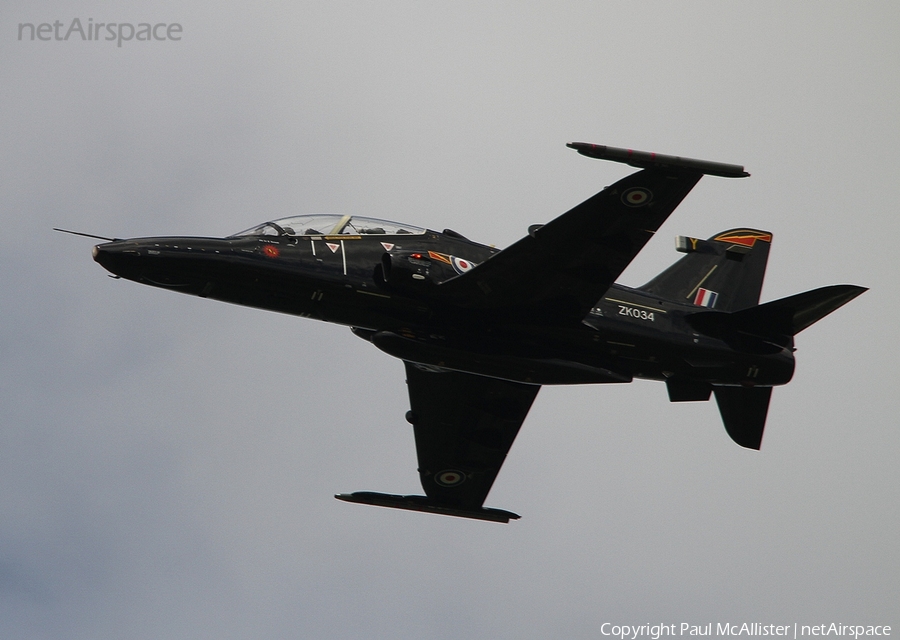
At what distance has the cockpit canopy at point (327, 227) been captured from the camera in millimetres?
25250

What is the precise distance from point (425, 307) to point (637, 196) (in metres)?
5.18

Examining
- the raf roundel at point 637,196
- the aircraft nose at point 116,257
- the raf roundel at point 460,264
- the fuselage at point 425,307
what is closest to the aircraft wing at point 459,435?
the fuselage at point 425,307

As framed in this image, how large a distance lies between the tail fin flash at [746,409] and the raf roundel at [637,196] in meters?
6.86

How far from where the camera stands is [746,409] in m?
29.1

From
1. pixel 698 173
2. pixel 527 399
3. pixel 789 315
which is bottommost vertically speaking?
pixel 527 399

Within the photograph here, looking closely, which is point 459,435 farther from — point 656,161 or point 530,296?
point 656,161

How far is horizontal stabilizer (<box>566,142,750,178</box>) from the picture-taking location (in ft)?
74.9

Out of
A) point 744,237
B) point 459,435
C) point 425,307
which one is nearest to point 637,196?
point 425,307

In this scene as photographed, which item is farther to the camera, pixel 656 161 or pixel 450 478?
pixel 450 478

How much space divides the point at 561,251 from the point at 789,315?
20.8 ft

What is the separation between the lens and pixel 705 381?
27859 millimetres

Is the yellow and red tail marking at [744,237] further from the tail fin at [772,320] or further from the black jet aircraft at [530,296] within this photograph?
the tail fin at [772,320]

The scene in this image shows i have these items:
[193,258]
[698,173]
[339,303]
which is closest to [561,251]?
[698,173]

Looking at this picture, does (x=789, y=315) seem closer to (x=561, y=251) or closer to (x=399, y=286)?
(x=561, y=251)
